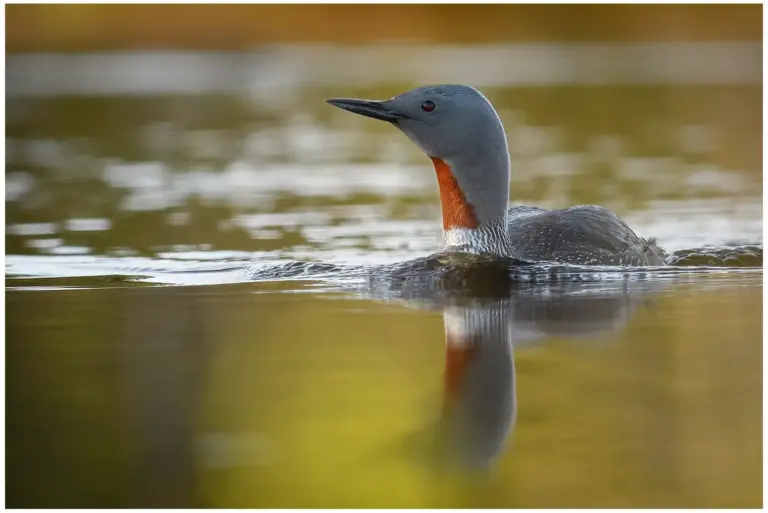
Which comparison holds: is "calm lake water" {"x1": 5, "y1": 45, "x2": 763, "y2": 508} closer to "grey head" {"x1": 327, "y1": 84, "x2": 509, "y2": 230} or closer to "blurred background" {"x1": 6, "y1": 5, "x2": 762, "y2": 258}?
"blurred background" {"x1": 6, "y1": 5, "x2": 762, "y2": 258}

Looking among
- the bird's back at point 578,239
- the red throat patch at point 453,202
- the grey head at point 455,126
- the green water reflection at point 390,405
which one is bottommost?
the green water reflection at point 390,405

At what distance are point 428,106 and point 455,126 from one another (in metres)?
0.16

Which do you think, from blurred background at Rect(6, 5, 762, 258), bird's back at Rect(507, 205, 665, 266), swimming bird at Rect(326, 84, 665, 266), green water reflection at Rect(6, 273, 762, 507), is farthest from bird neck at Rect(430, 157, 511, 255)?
blurred background at Rect(6, 5, 762, 258)

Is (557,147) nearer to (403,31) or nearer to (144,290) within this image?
(144,290)

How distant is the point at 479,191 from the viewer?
21.7 feet

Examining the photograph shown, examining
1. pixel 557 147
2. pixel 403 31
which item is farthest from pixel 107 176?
pixel 403 31

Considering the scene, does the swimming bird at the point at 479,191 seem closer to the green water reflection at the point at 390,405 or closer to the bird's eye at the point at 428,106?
the bird's eye at the point at 428,106

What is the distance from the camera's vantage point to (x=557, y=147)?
14125 mm

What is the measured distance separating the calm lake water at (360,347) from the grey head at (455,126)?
0.49 metres

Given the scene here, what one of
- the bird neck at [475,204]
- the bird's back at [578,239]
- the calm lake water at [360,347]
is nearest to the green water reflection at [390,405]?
the calm lake water at [360,347]

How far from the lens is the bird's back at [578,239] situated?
6.92 m

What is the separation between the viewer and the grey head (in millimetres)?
6414

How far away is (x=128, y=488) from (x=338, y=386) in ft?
3.17

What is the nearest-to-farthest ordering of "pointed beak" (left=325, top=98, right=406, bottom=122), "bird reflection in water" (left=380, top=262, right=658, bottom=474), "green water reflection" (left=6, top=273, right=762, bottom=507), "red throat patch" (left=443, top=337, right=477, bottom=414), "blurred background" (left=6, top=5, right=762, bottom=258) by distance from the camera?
"green water reflection" (left=6, top=273, right=762, bottom=507) → "bird reflection in water" (left=380, top=262, right=658, bottom=474) → "red throat patch" (left=443, top=337, right=477, bottom=414) → "pointed beak" (left=325, top=98, right=406, bottom=122) → "blurred background" (left=6, top=5, right=762, bottom=258)
